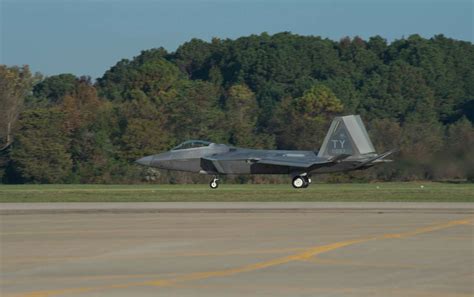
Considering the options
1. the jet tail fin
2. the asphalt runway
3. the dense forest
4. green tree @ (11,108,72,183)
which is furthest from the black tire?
green tree @ (11,108,72,183)

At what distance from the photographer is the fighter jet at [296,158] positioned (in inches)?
1724

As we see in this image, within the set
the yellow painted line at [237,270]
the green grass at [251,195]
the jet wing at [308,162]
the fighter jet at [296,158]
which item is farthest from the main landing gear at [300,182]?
the yellow painted line at [237,270]

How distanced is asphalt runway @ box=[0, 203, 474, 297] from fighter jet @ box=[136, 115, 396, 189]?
1531 cm

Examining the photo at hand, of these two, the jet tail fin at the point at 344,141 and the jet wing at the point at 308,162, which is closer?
the jet wing at the point at 308,162

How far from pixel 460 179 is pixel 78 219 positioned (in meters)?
24.2

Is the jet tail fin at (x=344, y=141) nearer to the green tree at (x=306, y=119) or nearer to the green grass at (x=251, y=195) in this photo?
the green grass at (x=251, y=195)

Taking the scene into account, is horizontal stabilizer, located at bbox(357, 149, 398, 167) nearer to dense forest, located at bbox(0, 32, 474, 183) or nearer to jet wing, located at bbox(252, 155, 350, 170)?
jet wing, located at bbox(252, 155, 350, 170)

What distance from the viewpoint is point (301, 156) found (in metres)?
44.0

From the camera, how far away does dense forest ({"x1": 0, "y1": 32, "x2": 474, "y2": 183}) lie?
191 feet

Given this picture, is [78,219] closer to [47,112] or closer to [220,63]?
[47,112]

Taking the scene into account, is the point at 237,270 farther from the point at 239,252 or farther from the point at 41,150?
the point at 41,150

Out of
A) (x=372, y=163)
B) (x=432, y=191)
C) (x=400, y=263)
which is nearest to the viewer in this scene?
(x=400, y=263)

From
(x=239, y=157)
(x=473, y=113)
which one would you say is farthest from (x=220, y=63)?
(x=239, y=157)

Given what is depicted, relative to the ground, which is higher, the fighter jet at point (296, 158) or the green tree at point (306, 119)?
the green tree at point (306, 119)
